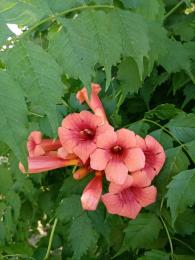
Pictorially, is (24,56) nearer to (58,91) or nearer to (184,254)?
(58,91)

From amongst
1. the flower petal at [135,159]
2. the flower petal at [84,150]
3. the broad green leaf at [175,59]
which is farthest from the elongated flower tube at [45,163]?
the broad green leaf at [175,59]

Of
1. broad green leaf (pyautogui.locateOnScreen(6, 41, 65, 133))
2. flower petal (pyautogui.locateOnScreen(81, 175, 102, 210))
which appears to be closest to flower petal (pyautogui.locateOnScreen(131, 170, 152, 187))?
flower petal (pyautogui.locateOnScreen(81, 175, 102, 210))

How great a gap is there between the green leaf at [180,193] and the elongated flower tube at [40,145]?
39 cm

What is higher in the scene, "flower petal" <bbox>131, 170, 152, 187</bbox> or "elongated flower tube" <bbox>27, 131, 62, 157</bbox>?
"elongated flower tube" <bbox>27, 131, 62, 157</bbox>

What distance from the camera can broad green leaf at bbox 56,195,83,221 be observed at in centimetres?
143


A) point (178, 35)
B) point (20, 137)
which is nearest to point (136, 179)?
point (20, 137)

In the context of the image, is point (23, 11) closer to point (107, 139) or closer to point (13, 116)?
point (13, 116)

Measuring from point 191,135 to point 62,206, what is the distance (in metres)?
0.44

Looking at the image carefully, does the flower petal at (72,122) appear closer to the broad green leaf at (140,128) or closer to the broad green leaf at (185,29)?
the broad green leaf at (140,128)

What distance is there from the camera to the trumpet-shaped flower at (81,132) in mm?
1269

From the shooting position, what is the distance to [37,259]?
5.95ft

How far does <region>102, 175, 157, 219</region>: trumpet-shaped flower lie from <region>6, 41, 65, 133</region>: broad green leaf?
0.36m

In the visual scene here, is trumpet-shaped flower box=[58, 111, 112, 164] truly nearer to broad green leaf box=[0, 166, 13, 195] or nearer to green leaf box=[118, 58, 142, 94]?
green leaf box=[118, 58, 142, 94]

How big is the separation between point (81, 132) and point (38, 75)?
1.21 ft
